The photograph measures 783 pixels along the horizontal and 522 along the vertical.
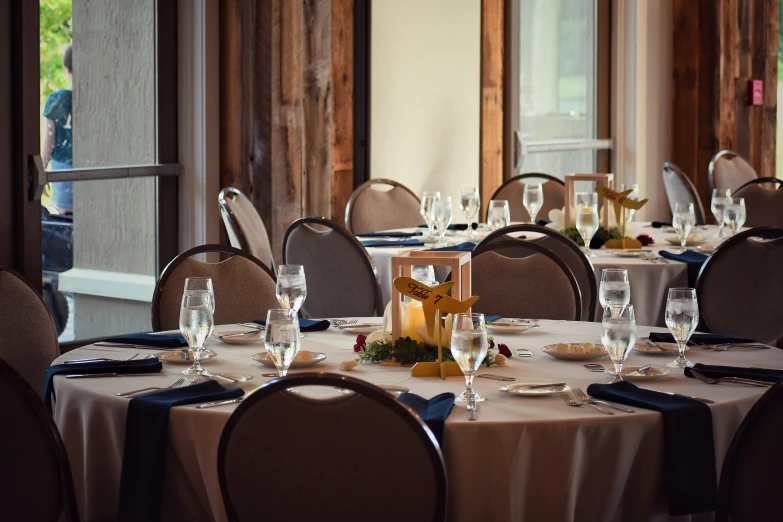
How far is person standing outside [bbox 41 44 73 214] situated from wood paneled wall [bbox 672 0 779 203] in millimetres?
5620

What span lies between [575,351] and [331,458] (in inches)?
34.6

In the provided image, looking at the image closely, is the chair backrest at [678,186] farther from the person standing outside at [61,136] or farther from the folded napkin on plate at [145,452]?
the folded napkin on plate at [145,452]

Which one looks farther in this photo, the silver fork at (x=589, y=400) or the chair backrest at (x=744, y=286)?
the chair backrest at (x=744, y=286)

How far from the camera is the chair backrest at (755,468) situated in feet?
5.48

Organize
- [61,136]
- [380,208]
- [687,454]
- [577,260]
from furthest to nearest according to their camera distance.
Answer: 1. [380,208]
2. [61,136]
3. [577,260]
4. [687,454]

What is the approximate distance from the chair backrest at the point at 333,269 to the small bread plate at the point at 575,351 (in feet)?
5.49

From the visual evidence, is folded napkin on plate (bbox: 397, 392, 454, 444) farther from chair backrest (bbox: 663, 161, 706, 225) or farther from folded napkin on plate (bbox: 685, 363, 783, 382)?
chair backrest (bbox: 663, 161, 706, 225)

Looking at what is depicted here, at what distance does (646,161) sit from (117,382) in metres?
6.84

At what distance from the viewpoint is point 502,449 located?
1.74m

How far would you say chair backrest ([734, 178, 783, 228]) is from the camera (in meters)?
5.77

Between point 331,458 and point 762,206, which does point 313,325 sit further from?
point 762,206

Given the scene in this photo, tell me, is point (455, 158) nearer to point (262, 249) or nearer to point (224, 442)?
point (262, 249)

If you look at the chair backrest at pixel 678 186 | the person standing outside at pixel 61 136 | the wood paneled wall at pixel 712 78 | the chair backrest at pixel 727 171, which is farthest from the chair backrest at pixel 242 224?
the wood paneled wall at pixel 712 78

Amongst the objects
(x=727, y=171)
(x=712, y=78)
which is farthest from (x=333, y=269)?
(x=712, y=78)
